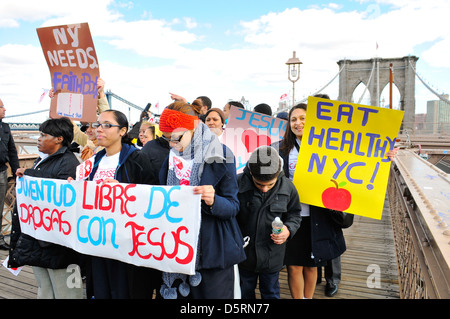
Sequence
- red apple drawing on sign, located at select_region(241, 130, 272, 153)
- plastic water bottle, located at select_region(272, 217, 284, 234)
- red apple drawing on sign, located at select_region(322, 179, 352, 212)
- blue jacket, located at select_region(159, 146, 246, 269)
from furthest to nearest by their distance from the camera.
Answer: red apple drawing on sign, located at select_region(241, 130, 272, 153) < red apple drawing on sign, located at select_region(322, 179, 352, 212) < plastic water bottle, located at select_region(272, 217, 284, 234) < blue jacket, located at select_region(159, 146, 246, 269)

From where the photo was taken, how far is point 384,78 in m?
55.5

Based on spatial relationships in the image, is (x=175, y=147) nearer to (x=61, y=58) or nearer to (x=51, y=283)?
(x=51, y=283)

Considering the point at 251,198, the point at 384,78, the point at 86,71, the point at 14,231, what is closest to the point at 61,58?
the point at 86,71

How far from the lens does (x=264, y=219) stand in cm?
214

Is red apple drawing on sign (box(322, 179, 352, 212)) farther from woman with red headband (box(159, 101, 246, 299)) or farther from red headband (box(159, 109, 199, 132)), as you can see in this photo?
red headband (box(159, 109, 199, 132))

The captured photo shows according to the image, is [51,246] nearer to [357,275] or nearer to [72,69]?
[72,69]

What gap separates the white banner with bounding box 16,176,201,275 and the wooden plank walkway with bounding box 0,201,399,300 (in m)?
1.15

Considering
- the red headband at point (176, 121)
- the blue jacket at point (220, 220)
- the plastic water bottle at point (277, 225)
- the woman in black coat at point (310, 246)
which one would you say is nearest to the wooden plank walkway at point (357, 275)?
the woman in black coat at point (310, 246)

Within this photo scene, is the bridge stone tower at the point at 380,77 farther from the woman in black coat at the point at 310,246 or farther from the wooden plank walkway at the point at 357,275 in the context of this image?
the woman in black coat at the point at 310,246

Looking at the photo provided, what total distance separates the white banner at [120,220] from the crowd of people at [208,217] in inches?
2.5

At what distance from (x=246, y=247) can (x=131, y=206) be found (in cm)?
75

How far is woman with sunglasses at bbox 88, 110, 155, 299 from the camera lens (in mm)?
2053

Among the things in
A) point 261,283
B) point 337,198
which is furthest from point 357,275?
point 261,283

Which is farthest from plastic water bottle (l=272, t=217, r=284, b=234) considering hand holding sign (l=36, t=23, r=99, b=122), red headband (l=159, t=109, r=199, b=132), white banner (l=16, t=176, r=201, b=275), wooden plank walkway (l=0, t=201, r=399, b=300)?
hand holding sign (l=36, t=23, r=99, b=122)
